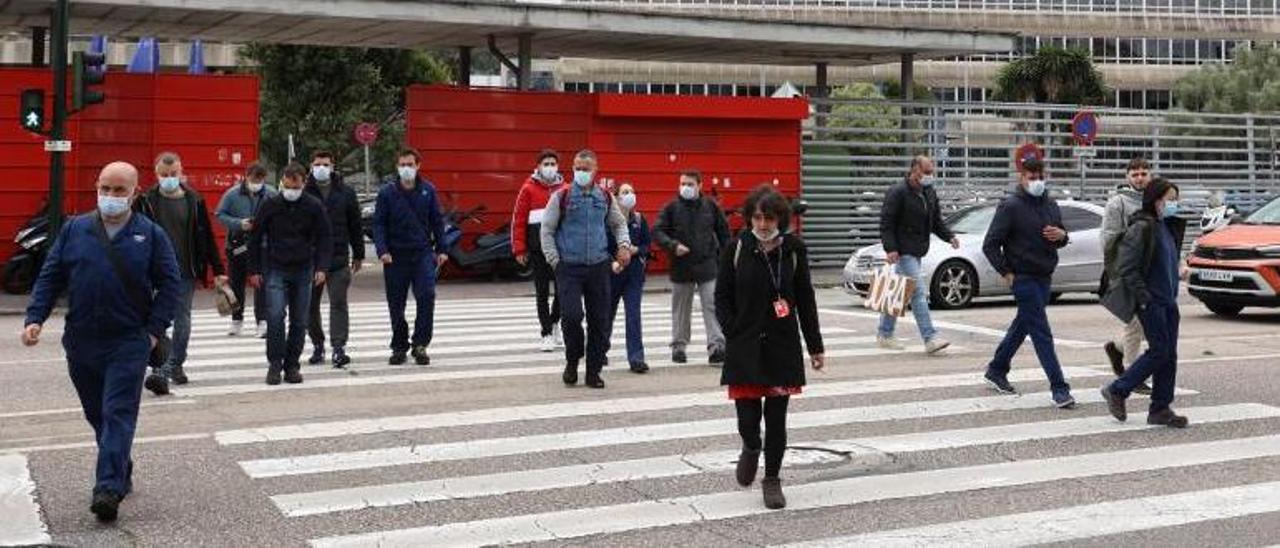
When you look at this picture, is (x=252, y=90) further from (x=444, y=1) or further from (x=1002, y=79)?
(x=1002, y=79)

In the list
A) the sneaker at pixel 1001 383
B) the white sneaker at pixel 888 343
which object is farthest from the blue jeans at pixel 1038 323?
the white sneaker at pixel 888 343

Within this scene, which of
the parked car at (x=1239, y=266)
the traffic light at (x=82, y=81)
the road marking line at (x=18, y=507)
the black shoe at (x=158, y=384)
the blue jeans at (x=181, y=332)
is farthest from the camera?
the traffic light at (x=82, y=81)

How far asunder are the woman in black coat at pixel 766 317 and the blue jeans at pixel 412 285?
535cm

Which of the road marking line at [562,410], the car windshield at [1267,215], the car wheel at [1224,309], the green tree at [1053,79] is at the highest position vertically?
the green tree at [1053,79]

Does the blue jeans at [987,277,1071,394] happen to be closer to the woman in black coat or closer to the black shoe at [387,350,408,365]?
the woman in black coat

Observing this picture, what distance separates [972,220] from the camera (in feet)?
64.1

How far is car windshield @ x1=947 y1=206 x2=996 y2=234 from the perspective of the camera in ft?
63.0

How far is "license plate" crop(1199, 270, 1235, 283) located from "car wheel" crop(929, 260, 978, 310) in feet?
9.05

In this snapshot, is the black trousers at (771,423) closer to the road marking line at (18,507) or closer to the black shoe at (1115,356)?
the road marking line at (18,507)

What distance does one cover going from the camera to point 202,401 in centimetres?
1034

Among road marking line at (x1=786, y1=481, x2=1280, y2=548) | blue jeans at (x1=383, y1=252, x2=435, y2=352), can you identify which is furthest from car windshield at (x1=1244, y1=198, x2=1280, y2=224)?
road marking line at (x1=786, y1=481, x2=1280, y2=548)

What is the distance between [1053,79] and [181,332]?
5856 cm

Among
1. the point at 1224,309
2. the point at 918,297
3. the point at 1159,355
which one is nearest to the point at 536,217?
the point at 918,297

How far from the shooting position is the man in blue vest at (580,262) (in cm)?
1096
